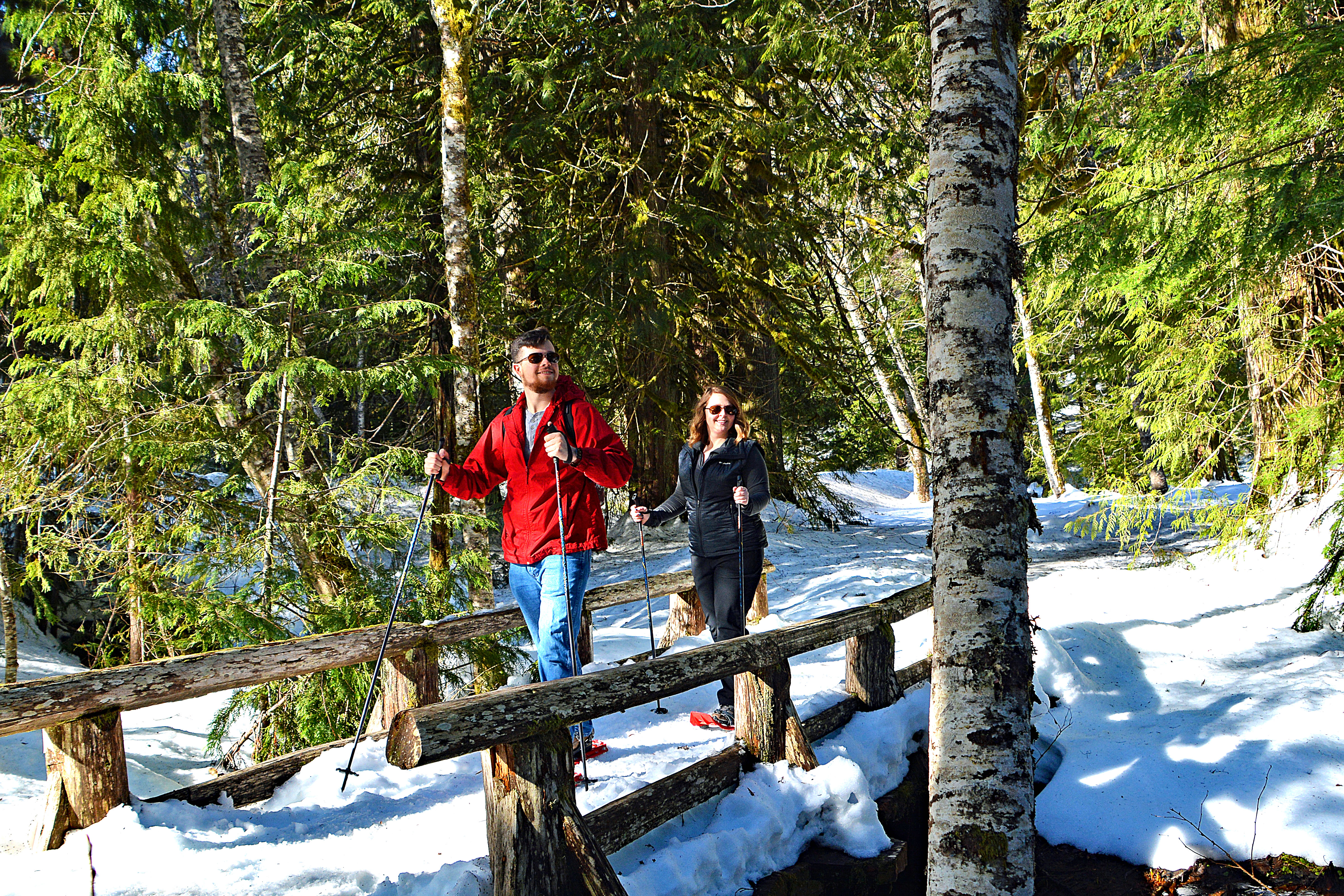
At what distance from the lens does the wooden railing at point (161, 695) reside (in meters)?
3.12

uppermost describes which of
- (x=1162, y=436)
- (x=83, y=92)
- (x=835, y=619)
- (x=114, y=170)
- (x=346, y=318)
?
(x=83, y=92)

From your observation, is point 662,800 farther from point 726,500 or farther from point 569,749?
point 726,500

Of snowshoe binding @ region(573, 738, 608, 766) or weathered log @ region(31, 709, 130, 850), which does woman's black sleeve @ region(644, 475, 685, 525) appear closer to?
snowshoe binding @ region(573, 738, 608, 766)

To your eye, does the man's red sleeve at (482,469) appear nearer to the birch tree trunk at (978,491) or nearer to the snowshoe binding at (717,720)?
the snowshoe binding at (717,720)

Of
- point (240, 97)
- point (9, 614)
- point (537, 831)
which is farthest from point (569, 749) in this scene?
point (240, 97)

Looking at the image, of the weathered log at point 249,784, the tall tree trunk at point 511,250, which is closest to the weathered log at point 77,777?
the weathered log at point 249,784

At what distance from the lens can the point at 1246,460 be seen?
24594 millimetres

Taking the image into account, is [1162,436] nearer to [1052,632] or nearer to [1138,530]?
[1052,632]

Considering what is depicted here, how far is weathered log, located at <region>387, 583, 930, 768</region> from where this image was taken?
2.68m

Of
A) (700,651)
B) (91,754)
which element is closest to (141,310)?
(91,754)

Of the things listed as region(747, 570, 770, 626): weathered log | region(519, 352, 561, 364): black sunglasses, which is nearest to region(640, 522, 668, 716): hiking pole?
region(519, 352, 561, 364): black sunglasses

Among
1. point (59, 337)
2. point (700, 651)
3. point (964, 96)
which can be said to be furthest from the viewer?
point (59, 337)

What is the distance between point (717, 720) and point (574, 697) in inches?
81.6

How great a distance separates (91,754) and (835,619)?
357cm
